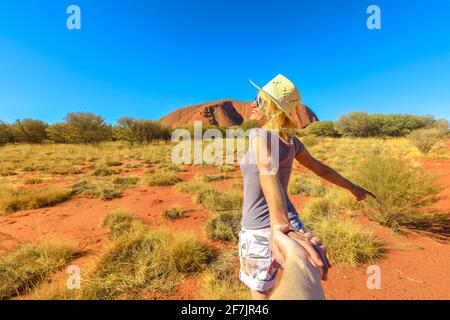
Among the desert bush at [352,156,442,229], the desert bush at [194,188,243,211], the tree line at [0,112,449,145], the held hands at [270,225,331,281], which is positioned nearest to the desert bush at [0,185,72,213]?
the desert bush at [194,188,243,211]

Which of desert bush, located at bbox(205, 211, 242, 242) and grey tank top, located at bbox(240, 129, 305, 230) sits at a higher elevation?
grey tank top, located at bbox(240, 129, 305, 230)

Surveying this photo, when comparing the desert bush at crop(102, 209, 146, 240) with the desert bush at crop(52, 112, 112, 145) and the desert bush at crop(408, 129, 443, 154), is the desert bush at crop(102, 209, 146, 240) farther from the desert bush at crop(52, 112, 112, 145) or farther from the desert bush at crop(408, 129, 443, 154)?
the desert bush at crop(52, 112, 112, 145)

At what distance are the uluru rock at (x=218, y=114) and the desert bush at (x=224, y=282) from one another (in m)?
104

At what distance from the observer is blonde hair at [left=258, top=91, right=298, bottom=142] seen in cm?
116

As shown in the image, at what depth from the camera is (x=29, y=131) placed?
3269 centimetres

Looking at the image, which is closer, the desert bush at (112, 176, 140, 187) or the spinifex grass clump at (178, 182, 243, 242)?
the spinifex grass clump at (178, 182, 243, 242)

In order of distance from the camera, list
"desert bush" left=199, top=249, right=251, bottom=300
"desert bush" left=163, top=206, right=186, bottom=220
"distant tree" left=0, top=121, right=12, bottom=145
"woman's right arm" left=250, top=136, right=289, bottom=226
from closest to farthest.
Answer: "woman's right arm" left=250, top=136, right=289, bottom=226, "desert bush" left=199, top=249, right=251, bottom=300, "desert bush" left=163, top=206, right=186, bottom=220, "distant tree" left=0, top=121, right=12, bottom=145

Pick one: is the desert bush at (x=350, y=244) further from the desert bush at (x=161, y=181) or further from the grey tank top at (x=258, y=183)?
the desert bush at (x=161, y=181)

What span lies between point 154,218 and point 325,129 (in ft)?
161

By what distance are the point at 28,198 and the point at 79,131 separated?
3113 cm

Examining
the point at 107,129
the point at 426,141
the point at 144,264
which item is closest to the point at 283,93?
the point at 144,264

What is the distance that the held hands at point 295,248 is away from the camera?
774 millimetres

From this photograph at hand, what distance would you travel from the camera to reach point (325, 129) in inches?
1855

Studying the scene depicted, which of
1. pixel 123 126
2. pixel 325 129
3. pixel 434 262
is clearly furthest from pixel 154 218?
pixel 325 129
